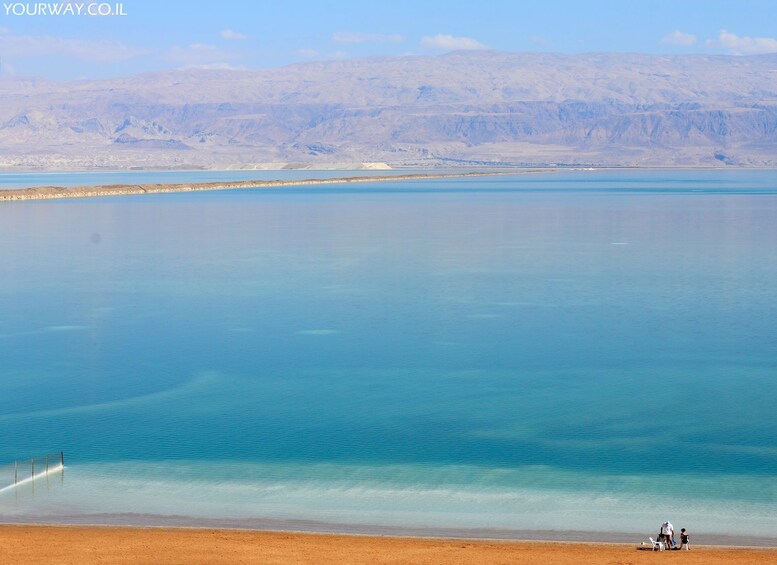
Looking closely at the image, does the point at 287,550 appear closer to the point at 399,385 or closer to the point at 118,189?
the point at 399,385

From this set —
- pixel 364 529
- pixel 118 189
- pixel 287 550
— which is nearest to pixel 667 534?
pixel 364 529

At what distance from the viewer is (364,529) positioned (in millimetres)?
14633

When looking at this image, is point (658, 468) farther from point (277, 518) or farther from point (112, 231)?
point (112, 231)

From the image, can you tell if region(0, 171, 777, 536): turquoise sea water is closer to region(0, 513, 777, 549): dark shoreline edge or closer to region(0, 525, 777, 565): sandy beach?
region(0, 513, 777, 549): dark shoreline edge

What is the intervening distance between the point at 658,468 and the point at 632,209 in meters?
61.0

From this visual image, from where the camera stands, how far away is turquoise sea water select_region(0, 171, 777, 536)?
627 inches

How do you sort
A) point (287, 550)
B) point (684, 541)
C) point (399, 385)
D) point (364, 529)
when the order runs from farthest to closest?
point (399, 385) < point (364, 529) < point (684, 541) < point (287, 550)

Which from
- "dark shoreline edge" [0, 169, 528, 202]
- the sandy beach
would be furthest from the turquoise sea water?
"dark shoreline edge" [0, 169, 528, 202]

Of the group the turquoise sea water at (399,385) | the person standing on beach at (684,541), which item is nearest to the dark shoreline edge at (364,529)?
the turquoise sea water at (399,385)

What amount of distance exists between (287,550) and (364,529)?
1501 mm

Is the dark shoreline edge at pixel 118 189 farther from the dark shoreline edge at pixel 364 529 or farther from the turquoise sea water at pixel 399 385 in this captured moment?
the dark shoreline edge at pixel 364 529

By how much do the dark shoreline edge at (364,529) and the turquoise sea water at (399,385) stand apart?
0.55 ft

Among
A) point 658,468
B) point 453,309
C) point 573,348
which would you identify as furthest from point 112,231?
point 658,468

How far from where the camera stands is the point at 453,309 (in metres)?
31.4
